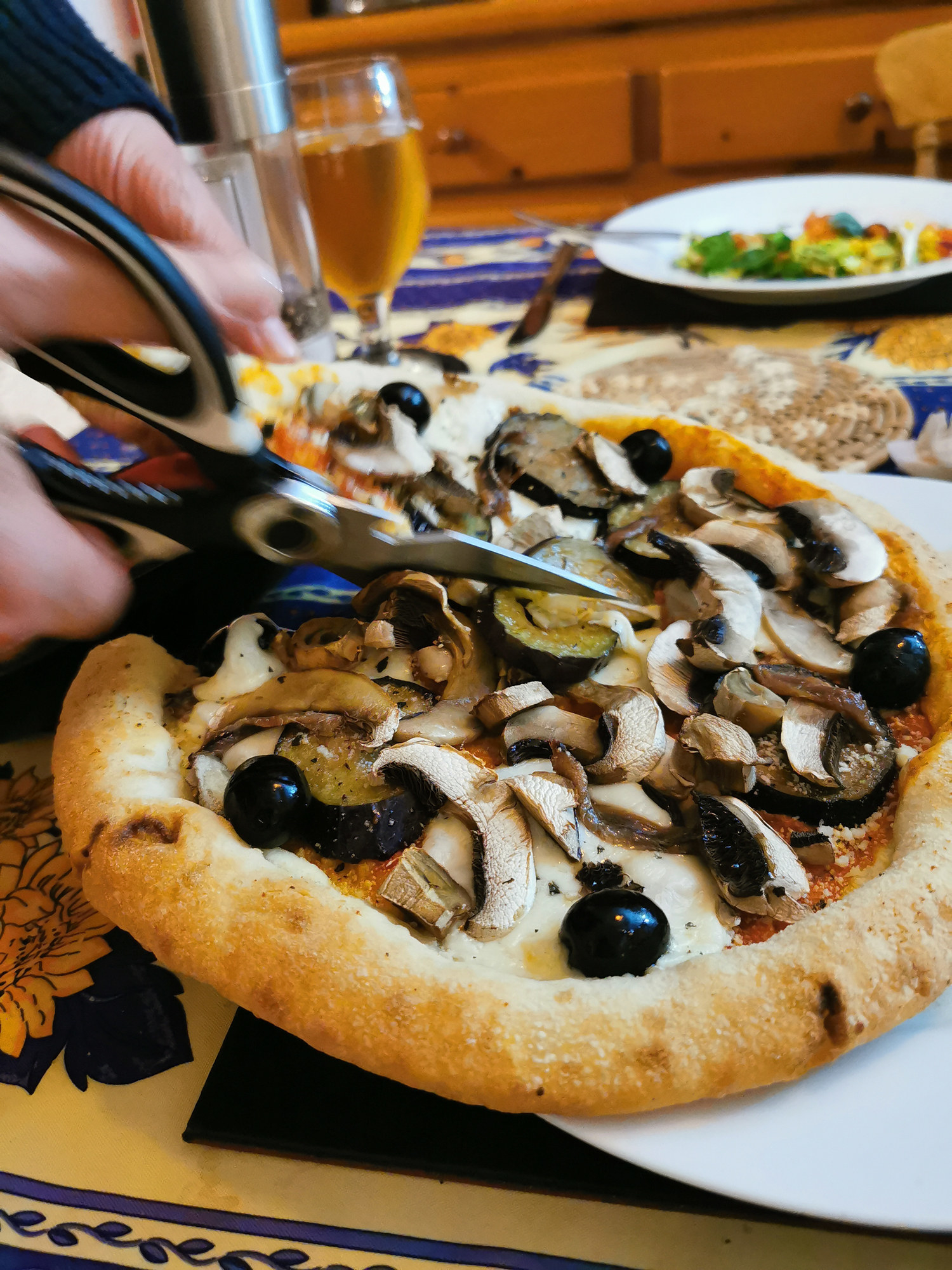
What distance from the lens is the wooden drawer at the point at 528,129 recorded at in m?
4.49

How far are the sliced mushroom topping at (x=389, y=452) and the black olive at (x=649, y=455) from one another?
1.16ft

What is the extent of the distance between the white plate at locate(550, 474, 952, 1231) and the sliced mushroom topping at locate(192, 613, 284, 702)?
692mm

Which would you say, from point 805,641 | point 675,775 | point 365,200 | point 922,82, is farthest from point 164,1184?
point 922,82

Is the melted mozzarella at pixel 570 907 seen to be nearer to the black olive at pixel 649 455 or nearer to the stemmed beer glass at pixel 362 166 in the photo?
the black olive at pixel 649 455

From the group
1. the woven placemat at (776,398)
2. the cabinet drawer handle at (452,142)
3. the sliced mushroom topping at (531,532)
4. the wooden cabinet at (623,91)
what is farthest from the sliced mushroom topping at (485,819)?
the cabinet drawer handle at (452,142)

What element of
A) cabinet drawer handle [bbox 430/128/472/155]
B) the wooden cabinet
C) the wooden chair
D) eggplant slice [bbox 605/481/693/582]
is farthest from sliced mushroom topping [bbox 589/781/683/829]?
cabinet drawer handle [bbox 430/128/472/155]

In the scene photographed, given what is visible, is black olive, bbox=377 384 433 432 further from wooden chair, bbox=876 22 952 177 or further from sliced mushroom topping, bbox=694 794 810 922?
wooden chair, bbox=876 22 952 177

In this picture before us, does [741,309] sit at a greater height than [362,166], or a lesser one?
lesser

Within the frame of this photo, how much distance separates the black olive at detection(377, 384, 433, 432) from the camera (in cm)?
173

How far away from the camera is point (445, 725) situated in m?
1.19

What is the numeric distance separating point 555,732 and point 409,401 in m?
0.83

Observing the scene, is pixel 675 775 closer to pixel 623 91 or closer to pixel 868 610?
pixel 868 610

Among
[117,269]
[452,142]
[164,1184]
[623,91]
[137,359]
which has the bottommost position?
[164,1184]

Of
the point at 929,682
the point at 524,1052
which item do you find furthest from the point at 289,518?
the point at 929,682
